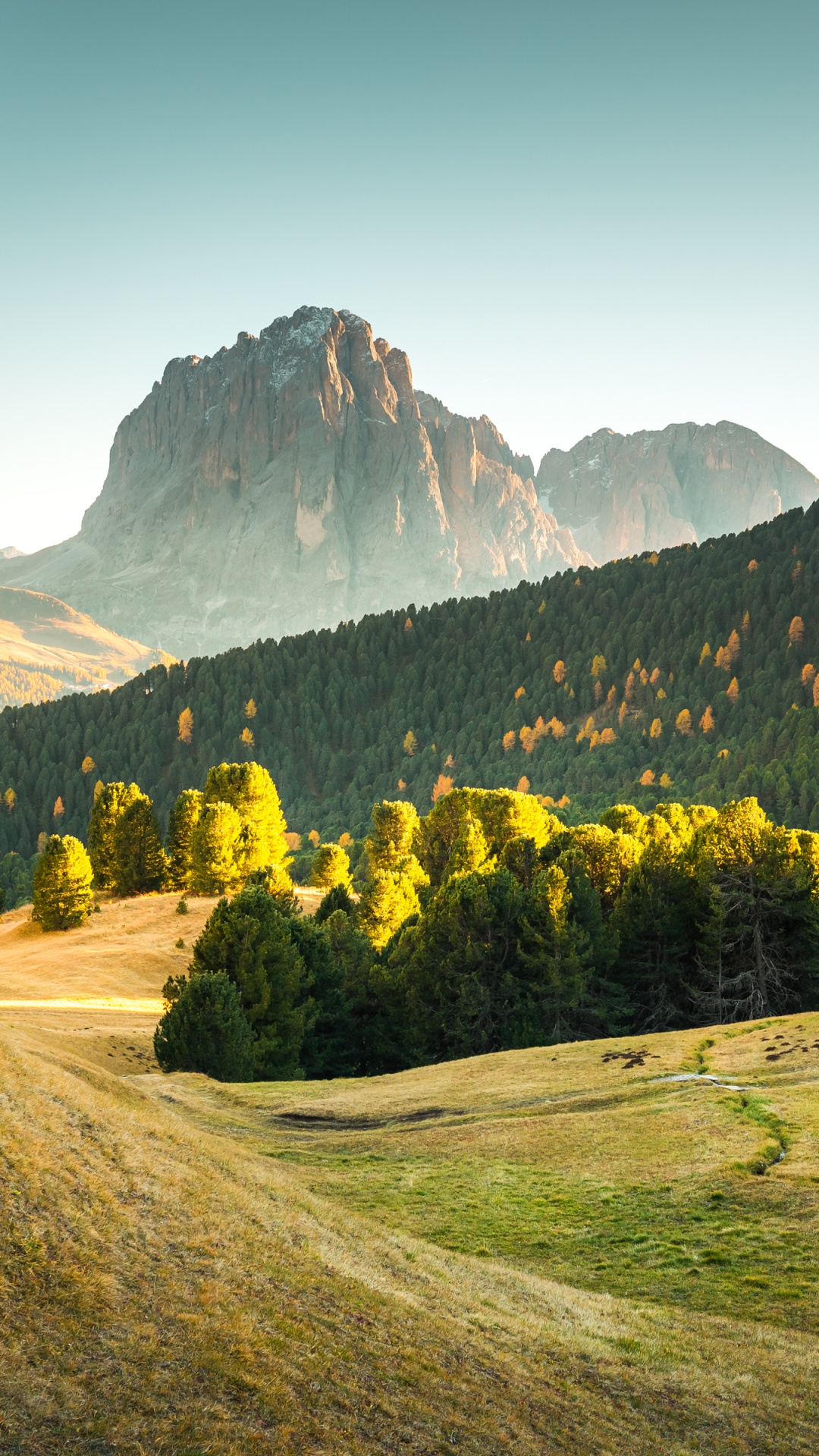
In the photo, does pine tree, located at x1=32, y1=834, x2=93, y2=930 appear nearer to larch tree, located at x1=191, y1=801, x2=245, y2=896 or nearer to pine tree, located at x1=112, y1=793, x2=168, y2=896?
larch tree, located at x1=191, y1=801, x2=245, y2=896

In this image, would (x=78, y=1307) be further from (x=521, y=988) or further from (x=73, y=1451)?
(x=521, y=988)

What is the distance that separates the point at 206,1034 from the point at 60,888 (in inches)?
2169

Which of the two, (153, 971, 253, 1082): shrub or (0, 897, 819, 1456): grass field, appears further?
(153, 971, 253, 1082): shrub

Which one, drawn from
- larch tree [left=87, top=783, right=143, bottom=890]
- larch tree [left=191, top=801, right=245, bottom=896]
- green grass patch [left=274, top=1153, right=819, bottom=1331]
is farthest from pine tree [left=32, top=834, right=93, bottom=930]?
green grass patch [left=274, top=1153, right=819, bottom=1331]

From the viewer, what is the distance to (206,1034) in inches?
2109

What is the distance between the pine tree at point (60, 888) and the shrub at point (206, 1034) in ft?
171

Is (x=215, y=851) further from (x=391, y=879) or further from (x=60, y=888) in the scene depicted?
(x=391, y=879)

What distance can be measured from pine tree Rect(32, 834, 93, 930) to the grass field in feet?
222

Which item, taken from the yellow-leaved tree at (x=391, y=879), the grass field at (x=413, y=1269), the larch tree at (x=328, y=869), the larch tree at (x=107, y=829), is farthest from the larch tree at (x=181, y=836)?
the grass field at (x=413, y=1269)

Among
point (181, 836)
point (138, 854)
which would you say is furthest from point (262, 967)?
point (138, 854)

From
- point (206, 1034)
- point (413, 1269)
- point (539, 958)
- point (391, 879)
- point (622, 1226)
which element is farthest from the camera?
point (391, 879)

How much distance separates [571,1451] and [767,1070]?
96.6ft

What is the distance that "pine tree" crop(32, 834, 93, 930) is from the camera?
10169 cm

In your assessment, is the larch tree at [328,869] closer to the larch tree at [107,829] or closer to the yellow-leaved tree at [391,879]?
the yellow-leaved tree at [391,879]
